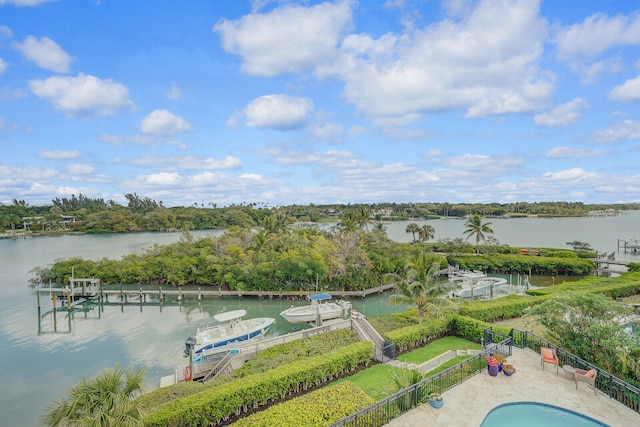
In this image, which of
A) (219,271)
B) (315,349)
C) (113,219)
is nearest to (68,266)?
(219,271)

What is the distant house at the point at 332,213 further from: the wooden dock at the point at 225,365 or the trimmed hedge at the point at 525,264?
the wooden dock at the point at 225,365

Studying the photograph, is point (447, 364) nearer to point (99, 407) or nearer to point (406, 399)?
point (406, 399)

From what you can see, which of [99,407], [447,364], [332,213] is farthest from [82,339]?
[332,213]

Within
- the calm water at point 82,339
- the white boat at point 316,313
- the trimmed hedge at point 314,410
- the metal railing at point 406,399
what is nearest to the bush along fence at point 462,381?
the metal railing at point 406,399

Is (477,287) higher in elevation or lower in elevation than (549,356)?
lower

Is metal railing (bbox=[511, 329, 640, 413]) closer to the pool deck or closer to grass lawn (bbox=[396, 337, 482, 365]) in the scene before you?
the pool deck

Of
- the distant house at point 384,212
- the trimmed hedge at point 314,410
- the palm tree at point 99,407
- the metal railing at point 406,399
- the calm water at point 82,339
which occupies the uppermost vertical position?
the distant house at point 384,212
